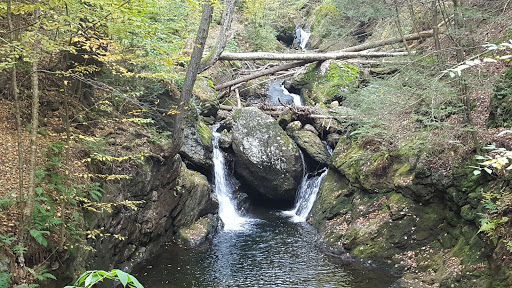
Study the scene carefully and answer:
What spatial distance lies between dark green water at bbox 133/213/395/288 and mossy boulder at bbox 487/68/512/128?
4.16 metres

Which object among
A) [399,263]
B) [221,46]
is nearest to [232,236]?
[399,263]

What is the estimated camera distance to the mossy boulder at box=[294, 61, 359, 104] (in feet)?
52.0

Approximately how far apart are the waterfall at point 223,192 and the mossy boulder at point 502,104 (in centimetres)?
824

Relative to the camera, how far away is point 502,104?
7.45 m

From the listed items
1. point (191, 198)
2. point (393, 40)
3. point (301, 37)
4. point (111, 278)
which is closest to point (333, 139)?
point (393, 40)

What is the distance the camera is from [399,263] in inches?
335

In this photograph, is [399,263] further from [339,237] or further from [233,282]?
[233,282]

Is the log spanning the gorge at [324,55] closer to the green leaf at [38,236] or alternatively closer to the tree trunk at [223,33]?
the tree trunk at [223,33]

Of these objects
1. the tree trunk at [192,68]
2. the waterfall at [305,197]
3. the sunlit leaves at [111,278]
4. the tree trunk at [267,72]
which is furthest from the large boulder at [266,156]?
the sunlit leaves at [111,278]

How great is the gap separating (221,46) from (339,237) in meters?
6.61

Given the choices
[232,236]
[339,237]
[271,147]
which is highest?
[271,147]

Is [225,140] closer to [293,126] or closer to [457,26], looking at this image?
[293,126]

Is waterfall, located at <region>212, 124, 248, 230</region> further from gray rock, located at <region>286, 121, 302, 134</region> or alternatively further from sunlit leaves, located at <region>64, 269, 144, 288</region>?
sunlit leaves, located at <region>64, 269, 144, 288</region>

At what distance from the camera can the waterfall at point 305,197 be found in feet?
43.4
